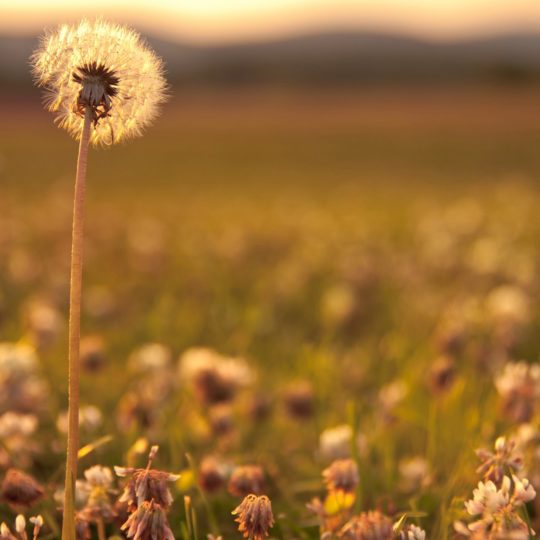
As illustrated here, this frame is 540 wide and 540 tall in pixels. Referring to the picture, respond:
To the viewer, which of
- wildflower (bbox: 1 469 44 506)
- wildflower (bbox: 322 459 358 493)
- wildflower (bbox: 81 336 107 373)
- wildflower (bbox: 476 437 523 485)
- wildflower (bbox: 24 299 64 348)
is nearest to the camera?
wildflower (bbox: 476 437 523 485)

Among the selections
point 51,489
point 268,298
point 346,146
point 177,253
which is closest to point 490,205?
point 177,253

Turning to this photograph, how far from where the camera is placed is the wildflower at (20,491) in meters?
1.54

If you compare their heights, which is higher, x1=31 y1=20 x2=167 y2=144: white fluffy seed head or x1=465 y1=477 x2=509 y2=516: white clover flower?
x1=31 y1=20 x2=167 y2=144: white fluffy seed head

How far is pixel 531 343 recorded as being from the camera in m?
3.52

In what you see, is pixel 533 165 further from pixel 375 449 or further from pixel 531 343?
pixel 375 449

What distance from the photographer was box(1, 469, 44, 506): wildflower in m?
1.54

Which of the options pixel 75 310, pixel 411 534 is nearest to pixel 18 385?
pixel 75 310

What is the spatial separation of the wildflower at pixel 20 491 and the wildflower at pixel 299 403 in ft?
3.73

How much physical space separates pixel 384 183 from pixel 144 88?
34.3 feet

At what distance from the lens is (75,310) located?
1.14m

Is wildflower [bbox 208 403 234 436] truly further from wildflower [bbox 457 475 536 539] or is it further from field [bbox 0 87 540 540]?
wildflower [bbox 457 475 536 539]

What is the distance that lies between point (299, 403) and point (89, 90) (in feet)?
5.23

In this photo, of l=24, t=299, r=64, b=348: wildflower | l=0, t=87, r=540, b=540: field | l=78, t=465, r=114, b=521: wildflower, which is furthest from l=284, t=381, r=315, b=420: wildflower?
l=78, t=465, r=114, b=521: wildflower

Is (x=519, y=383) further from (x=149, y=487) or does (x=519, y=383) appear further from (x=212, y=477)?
(x=149, y=487)
